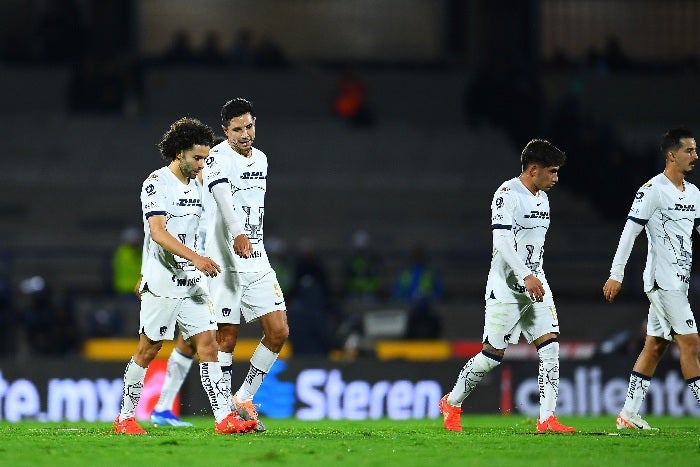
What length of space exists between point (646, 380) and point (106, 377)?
7.58 metres

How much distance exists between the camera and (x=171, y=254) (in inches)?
423

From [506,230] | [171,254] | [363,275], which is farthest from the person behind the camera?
[363,275]

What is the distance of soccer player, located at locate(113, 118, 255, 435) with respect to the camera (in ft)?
34.9

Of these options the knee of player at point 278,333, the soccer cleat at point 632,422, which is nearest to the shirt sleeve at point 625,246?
the soccer cleat at point 632,422

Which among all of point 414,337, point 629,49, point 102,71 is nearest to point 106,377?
point 414,337

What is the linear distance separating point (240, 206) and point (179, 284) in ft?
2.91

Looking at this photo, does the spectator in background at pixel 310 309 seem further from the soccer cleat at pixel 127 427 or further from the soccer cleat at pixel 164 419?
the soccer cleat at pixel 127 427

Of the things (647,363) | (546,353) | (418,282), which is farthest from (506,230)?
(418,282)

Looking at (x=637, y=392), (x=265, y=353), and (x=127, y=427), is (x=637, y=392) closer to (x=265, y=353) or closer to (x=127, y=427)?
A: (x=265, y=353)

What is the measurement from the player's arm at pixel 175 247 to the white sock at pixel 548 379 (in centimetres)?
296

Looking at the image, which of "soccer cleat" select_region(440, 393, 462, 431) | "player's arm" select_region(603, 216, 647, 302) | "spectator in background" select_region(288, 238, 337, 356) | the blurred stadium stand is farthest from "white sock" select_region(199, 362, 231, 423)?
the blurred stadium stand

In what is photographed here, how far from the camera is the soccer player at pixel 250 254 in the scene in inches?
440

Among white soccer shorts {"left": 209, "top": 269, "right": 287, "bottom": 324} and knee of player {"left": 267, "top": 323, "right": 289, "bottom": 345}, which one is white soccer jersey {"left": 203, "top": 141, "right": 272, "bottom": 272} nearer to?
white soccer shorts {"left": 209, "top": 269, "right": 287, "bottom": 324}

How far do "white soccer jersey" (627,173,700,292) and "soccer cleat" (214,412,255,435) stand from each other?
12.4 ft
